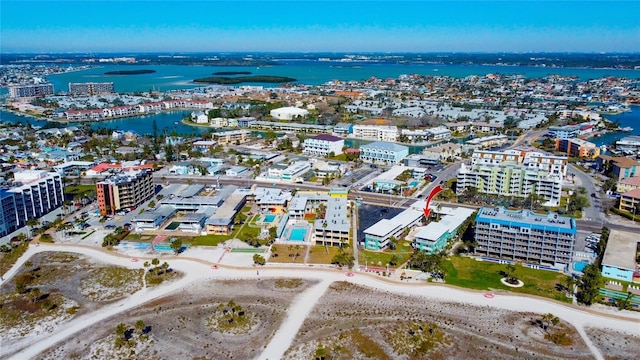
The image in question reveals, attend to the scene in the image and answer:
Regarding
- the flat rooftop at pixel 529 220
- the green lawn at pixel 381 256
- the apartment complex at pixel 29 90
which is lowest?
the green lawn at pixel 381 256

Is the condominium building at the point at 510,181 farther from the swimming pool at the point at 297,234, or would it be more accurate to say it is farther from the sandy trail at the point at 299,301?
the sandy trail at the point at 299,301

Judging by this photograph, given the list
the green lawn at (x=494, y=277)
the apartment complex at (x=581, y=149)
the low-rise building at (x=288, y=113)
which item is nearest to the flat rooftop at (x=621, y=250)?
the green lawn at (x=494, y=277)

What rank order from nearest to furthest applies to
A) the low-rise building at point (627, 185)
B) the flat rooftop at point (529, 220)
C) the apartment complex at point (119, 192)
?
the flat rooftop at point (529, 220) < the apartment complex at point (119, 192) < the low-rise building at point (627, 185)

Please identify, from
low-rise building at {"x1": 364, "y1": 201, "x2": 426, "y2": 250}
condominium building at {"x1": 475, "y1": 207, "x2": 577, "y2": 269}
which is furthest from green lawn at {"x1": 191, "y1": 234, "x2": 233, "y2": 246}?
condominium building at {"x1": 475, "y1": 207, "x2": 577, "y2": 269}

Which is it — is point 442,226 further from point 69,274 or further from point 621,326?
point 69,274

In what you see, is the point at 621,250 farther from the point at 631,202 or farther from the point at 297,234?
the point at 297,234
